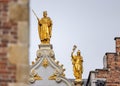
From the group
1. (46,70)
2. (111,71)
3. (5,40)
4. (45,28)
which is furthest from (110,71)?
(5,40)

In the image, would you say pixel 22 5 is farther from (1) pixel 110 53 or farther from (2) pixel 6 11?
(1) pixel 110 53

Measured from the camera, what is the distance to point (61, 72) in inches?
1258

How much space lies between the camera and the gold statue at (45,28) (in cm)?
3312

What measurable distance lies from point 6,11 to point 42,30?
2535 cm

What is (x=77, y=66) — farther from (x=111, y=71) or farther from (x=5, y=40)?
(x=5, y=40)

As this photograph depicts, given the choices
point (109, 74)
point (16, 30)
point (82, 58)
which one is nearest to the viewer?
point (16, 30)

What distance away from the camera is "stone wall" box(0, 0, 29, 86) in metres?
8.00

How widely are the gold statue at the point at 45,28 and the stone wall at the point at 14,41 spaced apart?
81.5ft

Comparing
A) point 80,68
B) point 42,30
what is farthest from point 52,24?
point 80,68

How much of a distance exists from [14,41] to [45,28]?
1000 inches

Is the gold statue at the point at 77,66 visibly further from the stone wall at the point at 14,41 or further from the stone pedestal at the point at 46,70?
the stone wall at the point at 14,41

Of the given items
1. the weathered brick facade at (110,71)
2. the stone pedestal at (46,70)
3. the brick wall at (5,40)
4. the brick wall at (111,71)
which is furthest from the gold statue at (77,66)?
the brick wall at (5,40)

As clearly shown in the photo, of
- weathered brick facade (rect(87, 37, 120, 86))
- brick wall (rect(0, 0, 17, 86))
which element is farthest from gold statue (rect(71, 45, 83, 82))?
brick wall (rect(0, 0, 17, 86))

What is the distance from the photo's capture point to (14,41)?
811 centimetres
